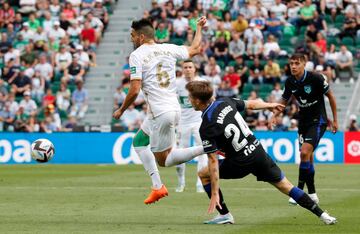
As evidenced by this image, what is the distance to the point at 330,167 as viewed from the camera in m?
27.0

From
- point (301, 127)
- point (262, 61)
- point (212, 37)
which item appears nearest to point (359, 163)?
point (262, 61)

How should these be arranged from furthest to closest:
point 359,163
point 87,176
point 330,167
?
point 359,163 < point 330,167 < point 87,176

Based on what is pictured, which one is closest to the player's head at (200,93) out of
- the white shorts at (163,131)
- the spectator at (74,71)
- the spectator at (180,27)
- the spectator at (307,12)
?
the white shorts at (163,131)

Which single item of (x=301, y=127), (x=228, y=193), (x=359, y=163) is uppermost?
(x=301, y=127)

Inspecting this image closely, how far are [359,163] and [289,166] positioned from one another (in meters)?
2.90

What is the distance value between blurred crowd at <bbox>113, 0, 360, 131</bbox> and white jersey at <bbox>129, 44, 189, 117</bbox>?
16.8 meters

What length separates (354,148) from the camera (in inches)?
1163

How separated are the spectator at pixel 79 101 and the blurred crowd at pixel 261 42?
1216 millimetres

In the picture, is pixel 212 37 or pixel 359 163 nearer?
pixel 359 163

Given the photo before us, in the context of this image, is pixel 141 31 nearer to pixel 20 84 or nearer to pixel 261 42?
pixel 261 42

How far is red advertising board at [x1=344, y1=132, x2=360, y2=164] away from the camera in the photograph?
29.5 meters

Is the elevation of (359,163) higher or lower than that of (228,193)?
lower

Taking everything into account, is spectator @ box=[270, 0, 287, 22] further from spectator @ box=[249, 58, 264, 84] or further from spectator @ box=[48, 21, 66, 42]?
spectator @ box=[48, 21, 66, 42]

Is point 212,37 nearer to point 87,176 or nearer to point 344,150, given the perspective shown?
point 344,150
